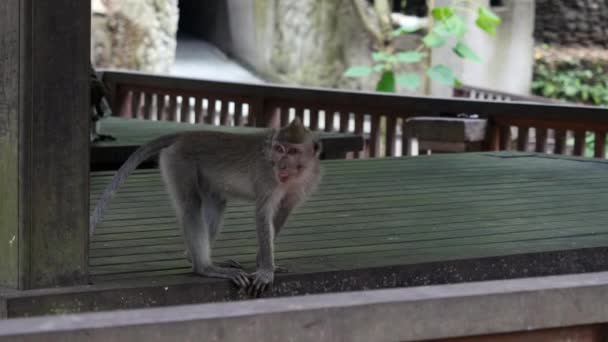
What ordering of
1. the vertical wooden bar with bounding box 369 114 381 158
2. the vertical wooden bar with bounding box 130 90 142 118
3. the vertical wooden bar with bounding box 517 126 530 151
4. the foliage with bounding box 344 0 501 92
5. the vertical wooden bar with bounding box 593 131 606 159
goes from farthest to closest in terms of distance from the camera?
1. the foliage with bounding box 344 0 501 92
2. the vertical wooden bar with bounding box 130 90 142 118
3. the vertical wooden bar with bounding box 369 114 381 158
4. the vertical wooden bar with bounding box 517 126 530 151
5. the vertical wooden bar with bounding box 593 131 606 159

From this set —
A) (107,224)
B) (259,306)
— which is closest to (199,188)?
(107,224)

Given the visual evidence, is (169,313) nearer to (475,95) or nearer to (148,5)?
(475,95)

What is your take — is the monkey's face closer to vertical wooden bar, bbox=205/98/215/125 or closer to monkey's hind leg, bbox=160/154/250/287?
monkey's hind leg, bbox=160/154/250/287

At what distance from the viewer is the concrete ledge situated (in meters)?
1.79

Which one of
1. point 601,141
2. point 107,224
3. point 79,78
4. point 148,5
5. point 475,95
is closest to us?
point 79,78

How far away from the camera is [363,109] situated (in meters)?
6.86

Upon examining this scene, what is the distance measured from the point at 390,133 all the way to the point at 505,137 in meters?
0.70

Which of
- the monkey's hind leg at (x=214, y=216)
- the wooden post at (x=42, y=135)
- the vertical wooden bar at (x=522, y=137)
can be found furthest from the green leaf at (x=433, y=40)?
the wooden post at (x=42, y=135)

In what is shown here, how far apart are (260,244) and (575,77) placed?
17.1 metres

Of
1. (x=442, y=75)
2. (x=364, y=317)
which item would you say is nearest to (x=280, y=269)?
(x=364, y=317)

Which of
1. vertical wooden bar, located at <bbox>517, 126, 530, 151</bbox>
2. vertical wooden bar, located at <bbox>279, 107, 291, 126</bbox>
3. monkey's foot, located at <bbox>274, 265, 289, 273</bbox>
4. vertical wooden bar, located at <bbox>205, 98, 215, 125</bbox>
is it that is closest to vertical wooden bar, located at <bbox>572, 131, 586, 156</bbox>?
vertical wooden bar, located at <bbox>517, 126, 530, 151</bbox>

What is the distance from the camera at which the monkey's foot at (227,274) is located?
10.3ft

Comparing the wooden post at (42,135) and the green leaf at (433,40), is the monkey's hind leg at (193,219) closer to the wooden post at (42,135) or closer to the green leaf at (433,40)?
the wooden post at (42,135)

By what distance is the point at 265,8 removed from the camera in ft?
58.6
